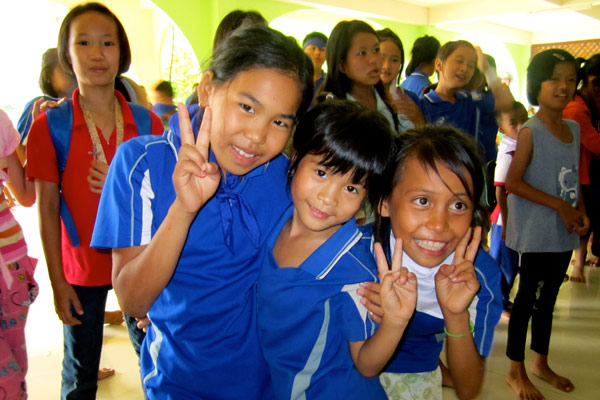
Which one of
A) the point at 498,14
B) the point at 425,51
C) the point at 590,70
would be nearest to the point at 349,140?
the point at 425,51

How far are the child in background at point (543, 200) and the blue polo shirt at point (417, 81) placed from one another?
1081mm

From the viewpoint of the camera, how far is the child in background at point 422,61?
3341mm

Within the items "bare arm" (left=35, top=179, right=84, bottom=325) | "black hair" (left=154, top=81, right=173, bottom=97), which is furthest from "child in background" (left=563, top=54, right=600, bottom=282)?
"black hair" (left=154, top=81, right=173, bottom=97)

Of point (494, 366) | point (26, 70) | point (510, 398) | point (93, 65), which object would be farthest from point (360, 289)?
point (26, 70)

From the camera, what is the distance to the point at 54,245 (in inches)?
59.3

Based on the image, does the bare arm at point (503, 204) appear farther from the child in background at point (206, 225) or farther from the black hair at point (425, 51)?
the child in background at point (206, 225)

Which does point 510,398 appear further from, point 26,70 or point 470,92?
point 26,70

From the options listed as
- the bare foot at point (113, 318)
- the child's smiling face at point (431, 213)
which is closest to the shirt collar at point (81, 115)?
the child's smiling face at point (431, 213)

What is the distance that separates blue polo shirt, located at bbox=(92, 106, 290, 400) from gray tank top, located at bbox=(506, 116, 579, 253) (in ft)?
5.58

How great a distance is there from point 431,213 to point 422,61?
2.66 metres

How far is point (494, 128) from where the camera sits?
286 cm

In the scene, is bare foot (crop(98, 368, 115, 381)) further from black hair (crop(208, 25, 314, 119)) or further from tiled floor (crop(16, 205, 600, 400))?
black hair (crop(208, 25, 314, 119))

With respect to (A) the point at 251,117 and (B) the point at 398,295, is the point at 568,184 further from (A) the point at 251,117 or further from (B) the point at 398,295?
(A) the point at 251,117

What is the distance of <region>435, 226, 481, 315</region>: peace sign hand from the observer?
980mm
